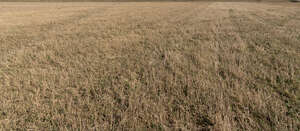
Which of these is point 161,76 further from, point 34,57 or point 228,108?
point 34,57

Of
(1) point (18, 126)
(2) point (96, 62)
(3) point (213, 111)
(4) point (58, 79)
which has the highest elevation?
(2) point (96, 62)

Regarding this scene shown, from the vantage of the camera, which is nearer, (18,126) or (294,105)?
(18,126)

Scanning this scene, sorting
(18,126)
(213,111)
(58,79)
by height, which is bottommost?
(18,126)

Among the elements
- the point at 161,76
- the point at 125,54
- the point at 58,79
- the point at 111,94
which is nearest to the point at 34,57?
the point at 58,79

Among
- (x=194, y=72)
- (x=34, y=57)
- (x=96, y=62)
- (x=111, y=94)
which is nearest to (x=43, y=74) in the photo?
(x=96, y=62)

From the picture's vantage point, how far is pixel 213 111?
2.10 metres

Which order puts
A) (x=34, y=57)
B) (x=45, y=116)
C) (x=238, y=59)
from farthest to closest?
(x=34, y=57), (x=238, y=59), (x=45, y=116)

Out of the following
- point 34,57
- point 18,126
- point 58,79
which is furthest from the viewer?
point 34,57

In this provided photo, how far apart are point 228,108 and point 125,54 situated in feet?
11.1

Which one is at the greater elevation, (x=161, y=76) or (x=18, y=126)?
(x=161, y=76)

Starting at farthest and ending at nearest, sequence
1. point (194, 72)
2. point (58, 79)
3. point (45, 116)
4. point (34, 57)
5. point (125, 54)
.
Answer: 1. point (125, 54)
2. point (34, 57)
3. point (194, 72)
4. point (58, 79)
5. point (45, 116)

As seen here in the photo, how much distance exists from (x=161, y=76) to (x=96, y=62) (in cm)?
209

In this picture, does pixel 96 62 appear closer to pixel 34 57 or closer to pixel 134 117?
pixel 34 57

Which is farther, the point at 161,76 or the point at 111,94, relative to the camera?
the point at 161,76
